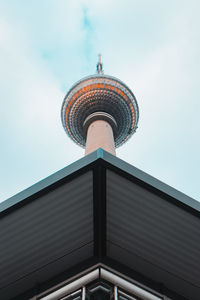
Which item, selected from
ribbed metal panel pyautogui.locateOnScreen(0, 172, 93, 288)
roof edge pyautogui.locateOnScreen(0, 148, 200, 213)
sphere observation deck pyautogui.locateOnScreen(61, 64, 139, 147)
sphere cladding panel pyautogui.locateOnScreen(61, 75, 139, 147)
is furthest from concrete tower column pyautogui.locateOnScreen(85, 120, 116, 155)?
roof edge pyautogui.locateOnScreen(0, 148, 200, 213)

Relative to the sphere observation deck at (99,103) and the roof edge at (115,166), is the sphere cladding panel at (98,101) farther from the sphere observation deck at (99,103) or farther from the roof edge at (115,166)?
the roof edge at (115,166)

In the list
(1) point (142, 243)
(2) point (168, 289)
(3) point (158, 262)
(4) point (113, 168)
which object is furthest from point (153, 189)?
(2) point (168, 289)

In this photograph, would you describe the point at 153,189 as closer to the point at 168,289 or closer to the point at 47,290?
the point at 168,289

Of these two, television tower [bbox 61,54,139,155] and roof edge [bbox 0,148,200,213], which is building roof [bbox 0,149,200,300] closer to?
roof edge [bbox 0,148,200,213]

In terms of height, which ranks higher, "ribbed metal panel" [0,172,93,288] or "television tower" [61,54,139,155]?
"television tower" [61,54,139,155]

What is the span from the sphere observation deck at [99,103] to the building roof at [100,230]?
26.9 metres

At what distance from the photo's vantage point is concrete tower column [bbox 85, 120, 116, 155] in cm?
2911

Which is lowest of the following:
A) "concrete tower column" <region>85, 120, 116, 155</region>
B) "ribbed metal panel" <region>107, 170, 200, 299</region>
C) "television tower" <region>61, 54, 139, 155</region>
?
"ribbed metal panel" <region>107, 170, 200, 299</region>

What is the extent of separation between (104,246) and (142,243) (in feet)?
4.09

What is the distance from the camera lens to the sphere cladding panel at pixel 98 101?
127 ft

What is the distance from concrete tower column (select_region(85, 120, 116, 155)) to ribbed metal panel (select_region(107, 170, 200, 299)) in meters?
17.6

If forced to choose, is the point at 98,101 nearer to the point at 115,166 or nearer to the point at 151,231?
the point at 151,231

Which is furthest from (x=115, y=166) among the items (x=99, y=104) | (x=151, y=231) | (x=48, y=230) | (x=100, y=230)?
(x=99, y=104)

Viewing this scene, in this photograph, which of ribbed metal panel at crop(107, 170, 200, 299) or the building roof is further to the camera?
ribbed metal panel at crop(107, 170, 200, 299)
